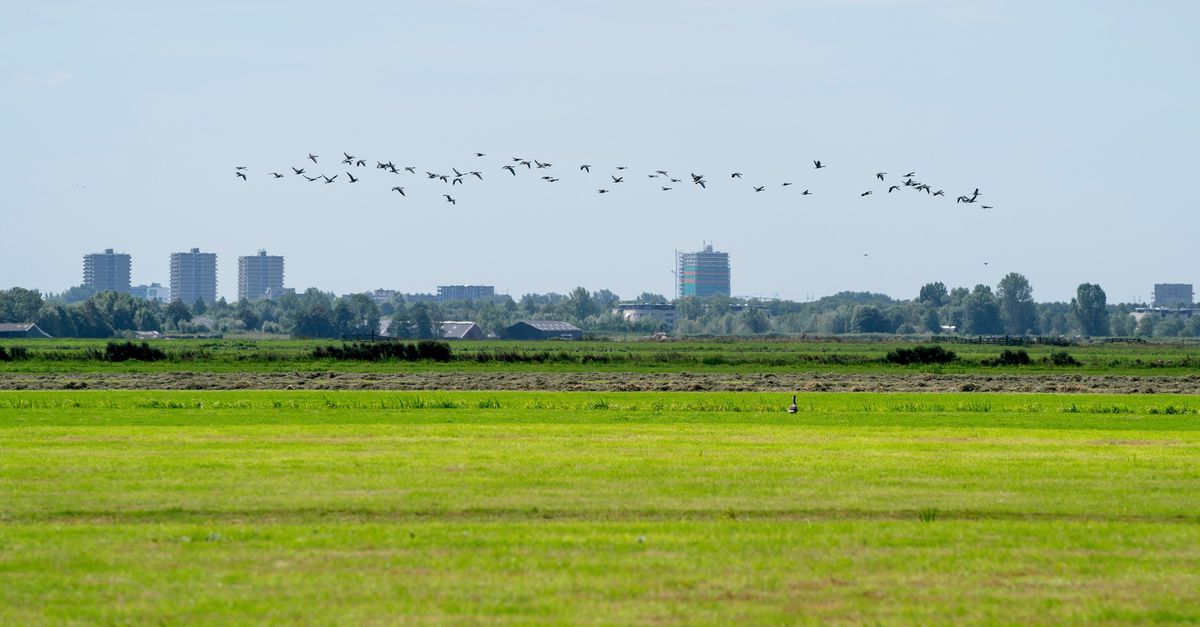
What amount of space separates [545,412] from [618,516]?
26.9 m

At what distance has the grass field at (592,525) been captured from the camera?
1600cm

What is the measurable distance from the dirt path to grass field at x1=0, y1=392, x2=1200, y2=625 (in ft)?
104

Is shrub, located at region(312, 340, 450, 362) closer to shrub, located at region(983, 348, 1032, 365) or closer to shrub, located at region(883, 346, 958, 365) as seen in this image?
shrub, located at region(883, 346, 958, 365)

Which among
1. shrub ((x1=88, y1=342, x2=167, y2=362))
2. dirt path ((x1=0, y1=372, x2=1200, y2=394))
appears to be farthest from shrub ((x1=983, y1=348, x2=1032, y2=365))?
shrub ((x1=88, y1=342, x2=167, y2=362))

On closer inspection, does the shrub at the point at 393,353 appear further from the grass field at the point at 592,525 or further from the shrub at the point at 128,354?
the grass field at the point at 592,525

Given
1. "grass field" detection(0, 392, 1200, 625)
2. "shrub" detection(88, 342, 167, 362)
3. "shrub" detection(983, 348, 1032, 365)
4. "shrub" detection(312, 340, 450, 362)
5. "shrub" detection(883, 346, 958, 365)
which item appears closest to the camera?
"grass field" detection(0, 392, 1200, 625)

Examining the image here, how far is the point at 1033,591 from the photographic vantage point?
16703 mm

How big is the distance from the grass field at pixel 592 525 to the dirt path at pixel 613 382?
3161 centimetres

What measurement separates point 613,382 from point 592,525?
5552 centimetres

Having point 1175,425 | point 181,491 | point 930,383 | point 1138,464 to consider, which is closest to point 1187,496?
point 1138,464

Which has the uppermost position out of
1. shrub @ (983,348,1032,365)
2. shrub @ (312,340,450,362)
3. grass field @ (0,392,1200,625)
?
shrub @ (312,340,450,362)

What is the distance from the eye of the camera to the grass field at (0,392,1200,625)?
16.0m

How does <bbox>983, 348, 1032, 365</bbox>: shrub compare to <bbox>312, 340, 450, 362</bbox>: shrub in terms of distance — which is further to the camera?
<bbox>312, 340, 450, 362</bbox>: shrub

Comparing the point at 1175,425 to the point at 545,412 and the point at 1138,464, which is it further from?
the point at 545,412
